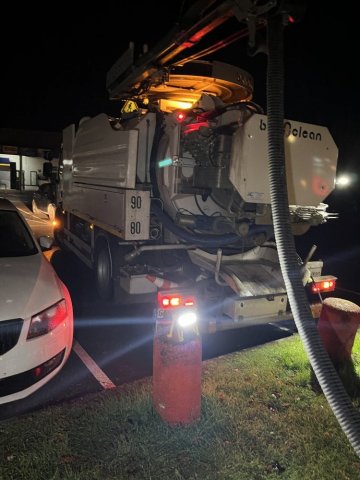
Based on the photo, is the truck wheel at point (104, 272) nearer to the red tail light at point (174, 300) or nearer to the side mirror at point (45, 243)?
the side mirror at point (45, 243)

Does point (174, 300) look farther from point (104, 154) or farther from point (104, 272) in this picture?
point (104, 154)

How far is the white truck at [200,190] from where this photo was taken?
4.60 metres

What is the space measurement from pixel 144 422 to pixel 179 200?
2.92 meters

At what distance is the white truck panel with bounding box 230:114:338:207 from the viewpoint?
4.28 metres

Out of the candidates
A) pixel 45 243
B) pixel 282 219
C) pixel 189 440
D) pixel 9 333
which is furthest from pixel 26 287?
pixel 282 219

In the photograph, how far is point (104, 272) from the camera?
6.54 metres

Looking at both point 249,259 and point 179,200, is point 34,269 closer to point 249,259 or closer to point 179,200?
point 179,200

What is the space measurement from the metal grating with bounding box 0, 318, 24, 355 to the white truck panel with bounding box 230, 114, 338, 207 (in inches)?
102

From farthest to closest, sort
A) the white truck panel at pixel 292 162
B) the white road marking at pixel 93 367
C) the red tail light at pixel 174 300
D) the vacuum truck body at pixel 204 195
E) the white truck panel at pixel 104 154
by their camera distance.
Answer: the white truck panel at pixel 104 154, the vacuum truck body at pixel 204 195, the white truck panel at pixel 292 162, the white road marking at pixel 93 367, the red tail light at pixel 174 300

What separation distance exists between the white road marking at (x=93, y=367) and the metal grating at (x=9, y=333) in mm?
1166

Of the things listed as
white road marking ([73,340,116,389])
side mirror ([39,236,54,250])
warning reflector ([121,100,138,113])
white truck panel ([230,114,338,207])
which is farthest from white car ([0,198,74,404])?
warning reflector ([121,100,138,113])

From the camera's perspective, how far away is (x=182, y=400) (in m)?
3.18

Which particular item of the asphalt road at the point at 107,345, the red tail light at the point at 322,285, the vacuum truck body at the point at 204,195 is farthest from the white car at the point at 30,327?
the red tail light at the point at 322,285

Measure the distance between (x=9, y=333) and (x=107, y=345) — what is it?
6.31ft
